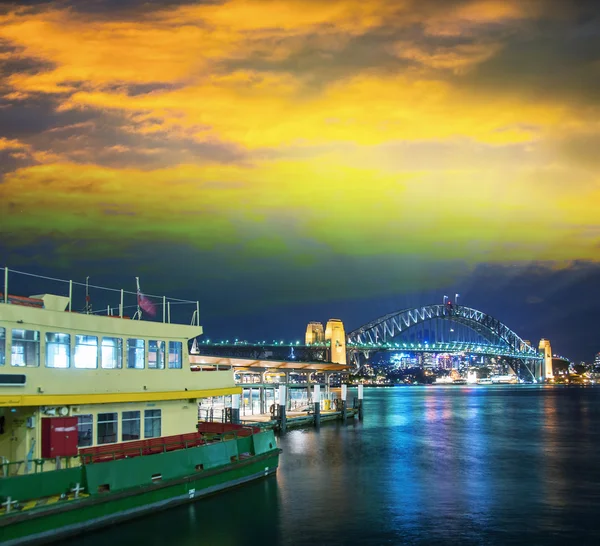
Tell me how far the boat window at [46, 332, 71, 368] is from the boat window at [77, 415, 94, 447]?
1.70 meters

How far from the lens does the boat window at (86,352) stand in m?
20.3

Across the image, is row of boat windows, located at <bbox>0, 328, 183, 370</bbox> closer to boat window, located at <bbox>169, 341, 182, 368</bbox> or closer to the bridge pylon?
boat window, located at <bbox>169, 341, 182, 368</bbox>

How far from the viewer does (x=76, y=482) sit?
1839 centimetres

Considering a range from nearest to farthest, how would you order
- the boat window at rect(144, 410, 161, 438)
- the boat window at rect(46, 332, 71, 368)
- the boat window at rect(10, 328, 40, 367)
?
the boat window at rect(10, 328, 40, 367)
the boat window at rect(46, 332, 71, 368)
the boat window at rect(144, 410, 161, 438)

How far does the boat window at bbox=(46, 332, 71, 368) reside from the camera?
19484 mm

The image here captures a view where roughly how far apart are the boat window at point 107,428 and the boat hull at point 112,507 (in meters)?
1.79

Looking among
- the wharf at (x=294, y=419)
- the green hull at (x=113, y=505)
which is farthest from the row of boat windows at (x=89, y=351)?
the wharf at (x=294, y=419)

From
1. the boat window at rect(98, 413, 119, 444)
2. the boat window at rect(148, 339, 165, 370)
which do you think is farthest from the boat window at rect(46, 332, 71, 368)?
the boat window at rect(148, 339, 165, 370)

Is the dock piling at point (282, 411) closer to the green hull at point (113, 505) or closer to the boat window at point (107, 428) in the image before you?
the green hull at point (113, 505)

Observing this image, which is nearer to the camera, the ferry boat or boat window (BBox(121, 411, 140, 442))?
the ferry boat

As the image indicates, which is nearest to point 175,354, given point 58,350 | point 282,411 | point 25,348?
point 58,350

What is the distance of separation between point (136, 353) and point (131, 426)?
7.37 ft

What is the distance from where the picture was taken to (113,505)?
19.4m

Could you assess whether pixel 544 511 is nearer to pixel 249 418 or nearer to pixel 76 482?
pixel 76 482
